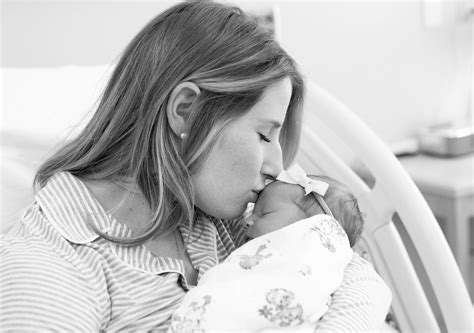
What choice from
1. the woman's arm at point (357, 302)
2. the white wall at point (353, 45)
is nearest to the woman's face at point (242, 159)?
the woman's arm at point (357, 302)

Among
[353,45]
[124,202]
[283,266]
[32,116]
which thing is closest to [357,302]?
[283,266]

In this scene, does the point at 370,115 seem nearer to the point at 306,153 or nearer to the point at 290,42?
the point at 290,42

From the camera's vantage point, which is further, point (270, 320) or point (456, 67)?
point (456, 67)

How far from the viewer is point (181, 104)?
1.06 meters

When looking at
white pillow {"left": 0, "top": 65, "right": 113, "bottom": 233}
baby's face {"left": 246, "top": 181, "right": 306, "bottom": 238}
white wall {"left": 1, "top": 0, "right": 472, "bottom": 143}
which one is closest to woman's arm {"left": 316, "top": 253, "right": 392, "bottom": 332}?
baby's face {"left": 246, "top": 181, "right": 306, "bottom": 238}

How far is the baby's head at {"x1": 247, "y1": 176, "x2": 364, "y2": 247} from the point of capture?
43.1 inches

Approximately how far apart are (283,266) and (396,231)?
0.50 m

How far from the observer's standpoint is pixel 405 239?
2383 millimetres

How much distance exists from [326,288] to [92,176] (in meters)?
0.38

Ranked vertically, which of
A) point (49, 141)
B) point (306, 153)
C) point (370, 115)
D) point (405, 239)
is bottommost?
point (405, 239)

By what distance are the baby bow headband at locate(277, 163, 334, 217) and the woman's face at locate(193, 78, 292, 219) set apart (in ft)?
0.08

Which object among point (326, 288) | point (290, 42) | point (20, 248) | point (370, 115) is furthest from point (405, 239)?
point (20, 248)

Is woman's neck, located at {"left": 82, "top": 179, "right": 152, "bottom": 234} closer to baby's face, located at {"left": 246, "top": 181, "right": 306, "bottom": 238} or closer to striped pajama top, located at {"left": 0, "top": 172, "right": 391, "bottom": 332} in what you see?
striped pajama top, located at {"left": 0, "top": 172, "right": 391, "bottom": 332}

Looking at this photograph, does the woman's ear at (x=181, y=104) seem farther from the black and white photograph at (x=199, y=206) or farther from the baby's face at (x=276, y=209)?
the baby's face at (x=276, y=209)
